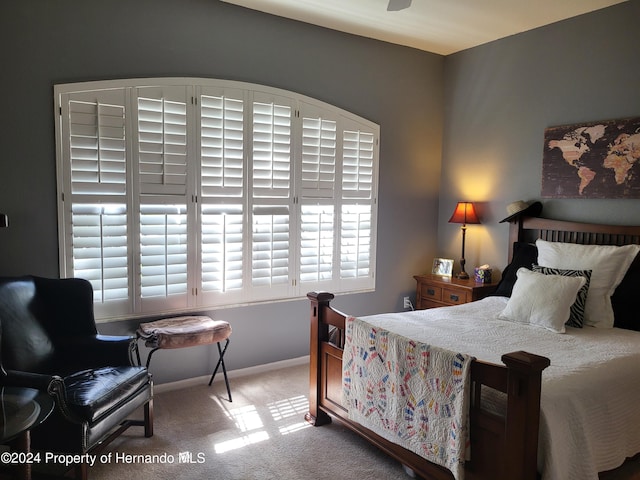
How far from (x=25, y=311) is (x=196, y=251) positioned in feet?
3.75

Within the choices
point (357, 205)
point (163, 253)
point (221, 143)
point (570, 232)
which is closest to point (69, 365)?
point (163, 253)

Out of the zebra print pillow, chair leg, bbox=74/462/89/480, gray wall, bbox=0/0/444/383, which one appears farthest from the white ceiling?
chair leg, bbox=74/462/89/480

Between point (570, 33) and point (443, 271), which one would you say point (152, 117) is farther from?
point (570, 33)

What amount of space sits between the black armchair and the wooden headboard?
307cm

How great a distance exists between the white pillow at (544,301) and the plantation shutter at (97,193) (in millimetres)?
2563

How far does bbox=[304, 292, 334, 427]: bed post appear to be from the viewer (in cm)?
298

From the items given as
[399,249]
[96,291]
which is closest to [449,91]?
[399,249]

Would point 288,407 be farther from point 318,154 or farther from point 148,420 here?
point 318,154

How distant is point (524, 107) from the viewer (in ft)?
13.3

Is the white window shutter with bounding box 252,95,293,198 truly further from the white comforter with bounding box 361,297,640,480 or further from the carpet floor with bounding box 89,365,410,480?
the carpet floor with bounding box 89,365,410,480

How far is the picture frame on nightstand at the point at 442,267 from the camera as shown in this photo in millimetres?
4492

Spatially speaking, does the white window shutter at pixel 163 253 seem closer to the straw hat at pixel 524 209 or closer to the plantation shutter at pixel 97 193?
the plantation shutter at pixel 97 193

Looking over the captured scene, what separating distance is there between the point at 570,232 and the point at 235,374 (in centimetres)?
281

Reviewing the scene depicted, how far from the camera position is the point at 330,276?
4.16 meters
